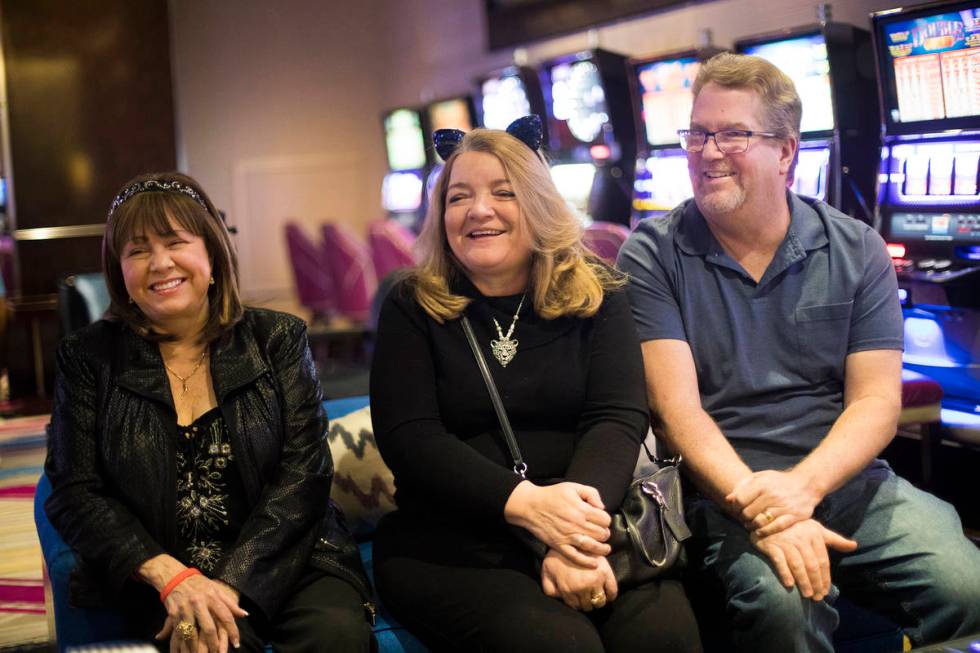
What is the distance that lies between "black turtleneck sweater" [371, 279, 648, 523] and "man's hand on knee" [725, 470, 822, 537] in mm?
232

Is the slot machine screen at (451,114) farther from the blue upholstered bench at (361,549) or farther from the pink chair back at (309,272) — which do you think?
the blue upholstered bench at (361,549)

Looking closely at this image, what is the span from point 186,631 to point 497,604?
556 mm

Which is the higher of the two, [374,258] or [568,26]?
[568,26]

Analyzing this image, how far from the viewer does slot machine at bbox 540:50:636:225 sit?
215 inches

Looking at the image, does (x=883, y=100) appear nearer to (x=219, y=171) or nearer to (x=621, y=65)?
(x=621, y=65)

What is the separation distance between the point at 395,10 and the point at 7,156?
13.9ft

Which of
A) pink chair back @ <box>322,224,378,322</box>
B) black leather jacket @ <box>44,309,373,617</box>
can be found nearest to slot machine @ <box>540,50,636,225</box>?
pink chair back @ <box>322,224,378,322</box>

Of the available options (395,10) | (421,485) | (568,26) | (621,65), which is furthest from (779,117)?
(395,10)

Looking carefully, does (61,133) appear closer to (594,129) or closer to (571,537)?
(594,129)

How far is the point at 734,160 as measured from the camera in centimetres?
221

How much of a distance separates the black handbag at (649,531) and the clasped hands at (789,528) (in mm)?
139

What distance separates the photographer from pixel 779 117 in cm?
224

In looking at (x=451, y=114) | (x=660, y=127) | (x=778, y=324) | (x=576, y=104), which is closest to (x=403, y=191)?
(x=451, y=114)

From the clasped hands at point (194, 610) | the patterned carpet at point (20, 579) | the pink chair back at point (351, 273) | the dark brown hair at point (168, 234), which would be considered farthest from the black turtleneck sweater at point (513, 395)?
the pink chair back at point (351, 273)
